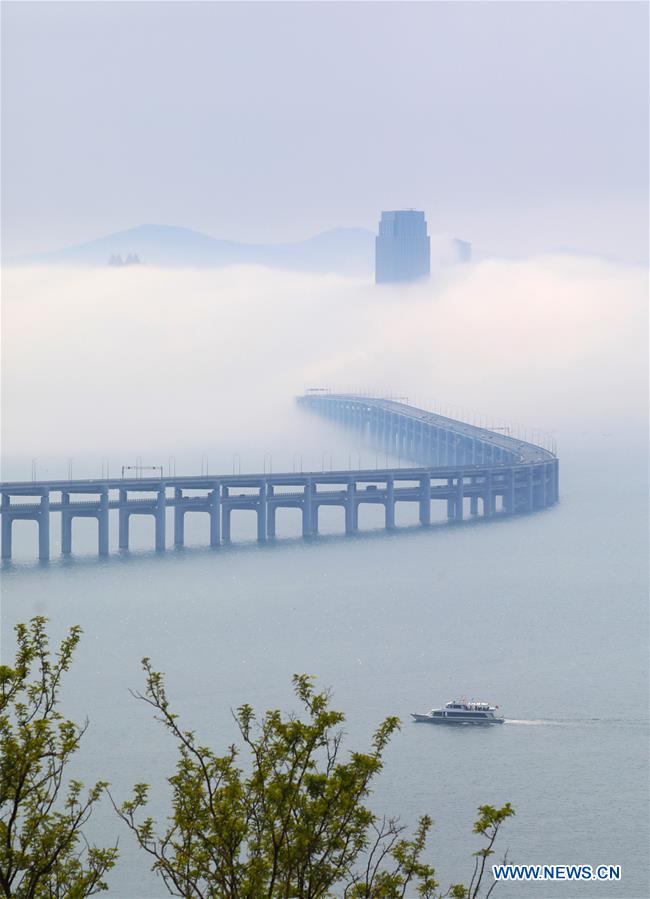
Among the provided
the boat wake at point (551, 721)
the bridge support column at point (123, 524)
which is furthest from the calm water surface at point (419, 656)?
the bridge support column at point (123, 524)

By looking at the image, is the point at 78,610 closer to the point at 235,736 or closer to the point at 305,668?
the point at 305,668

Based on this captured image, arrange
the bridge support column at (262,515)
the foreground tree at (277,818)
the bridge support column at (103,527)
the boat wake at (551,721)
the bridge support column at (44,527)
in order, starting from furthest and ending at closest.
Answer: the bridge support column at (262,515)
the bridge support column at (103,527)
the bridge support column at (44,527)
the boat wake at (551,721)
the foreground tree at (277,818)

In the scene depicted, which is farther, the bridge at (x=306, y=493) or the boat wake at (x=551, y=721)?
the bridge at (x=306, y=493)

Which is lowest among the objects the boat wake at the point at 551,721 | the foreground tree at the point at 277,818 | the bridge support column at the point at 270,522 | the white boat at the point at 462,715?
the boat wake at the point at 551,721

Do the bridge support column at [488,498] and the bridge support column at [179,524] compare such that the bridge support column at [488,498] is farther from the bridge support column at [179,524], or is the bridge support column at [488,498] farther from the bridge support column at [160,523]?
the bridge support column at [160,523]

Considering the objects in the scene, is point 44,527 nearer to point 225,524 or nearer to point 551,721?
point 225,524

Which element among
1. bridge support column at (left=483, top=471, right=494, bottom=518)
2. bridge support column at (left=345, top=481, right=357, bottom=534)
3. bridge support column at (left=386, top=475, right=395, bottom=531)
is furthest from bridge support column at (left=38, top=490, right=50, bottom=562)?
bridge support column at (left=483, top=471, right=494, bottom=518)

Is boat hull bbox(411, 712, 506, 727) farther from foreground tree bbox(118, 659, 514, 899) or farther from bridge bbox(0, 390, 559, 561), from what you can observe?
bridge bbox(0, 390, 559, 561)

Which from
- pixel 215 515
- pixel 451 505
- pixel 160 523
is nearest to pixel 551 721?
pixel 160 523
